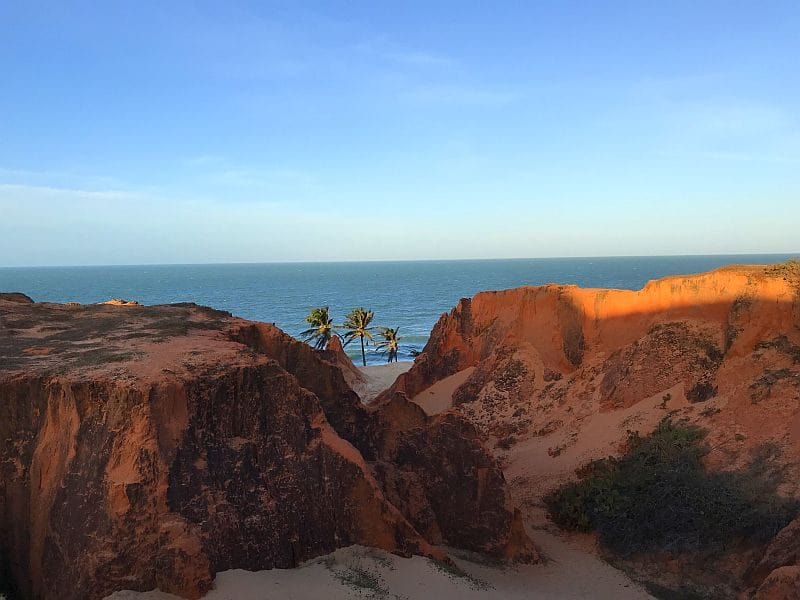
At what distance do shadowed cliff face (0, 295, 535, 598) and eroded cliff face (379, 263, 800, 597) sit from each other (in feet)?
34.8

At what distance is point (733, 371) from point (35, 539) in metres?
24.0

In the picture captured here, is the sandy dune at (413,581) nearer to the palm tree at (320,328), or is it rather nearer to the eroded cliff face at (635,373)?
the eroded cliff face at (635,373)

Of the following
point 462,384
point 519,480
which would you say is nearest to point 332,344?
point 462,384

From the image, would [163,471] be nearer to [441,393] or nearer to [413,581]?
[413,581]

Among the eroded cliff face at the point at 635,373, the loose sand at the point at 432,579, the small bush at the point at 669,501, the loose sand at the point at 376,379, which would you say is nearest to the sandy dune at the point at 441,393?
the eroded cliff face at the point at 635,373

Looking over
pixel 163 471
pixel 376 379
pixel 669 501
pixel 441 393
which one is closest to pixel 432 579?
pixel 163 471

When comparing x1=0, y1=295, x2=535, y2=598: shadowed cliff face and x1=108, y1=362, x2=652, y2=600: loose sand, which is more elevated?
x1=0, y1=295, x2=535, y2=598: shadowed cliff face

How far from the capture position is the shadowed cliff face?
38.3 ft

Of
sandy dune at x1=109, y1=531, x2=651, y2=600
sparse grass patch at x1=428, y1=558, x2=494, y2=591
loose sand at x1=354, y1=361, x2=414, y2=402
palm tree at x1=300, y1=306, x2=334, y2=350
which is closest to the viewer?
sandy dune at x1=109, y1=531, x2=651, y2=600

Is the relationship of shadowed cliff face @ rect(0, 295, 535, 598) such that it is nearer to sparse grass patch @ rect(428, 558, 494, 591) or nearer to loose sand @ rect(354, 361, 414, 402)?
sparse grass patch @ rect(428, 558, 494, 591)

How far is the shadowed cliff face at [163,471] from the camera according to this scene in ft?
38.3

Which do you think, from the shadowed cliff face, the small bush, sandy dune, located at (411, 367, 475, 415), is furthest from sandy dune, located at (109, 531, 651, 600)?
sandy dune, located at (411, 367, 475, 415)

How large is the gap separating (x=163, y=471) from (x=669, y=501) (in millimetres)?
15394

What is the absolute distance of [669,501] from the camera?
1864 cm
